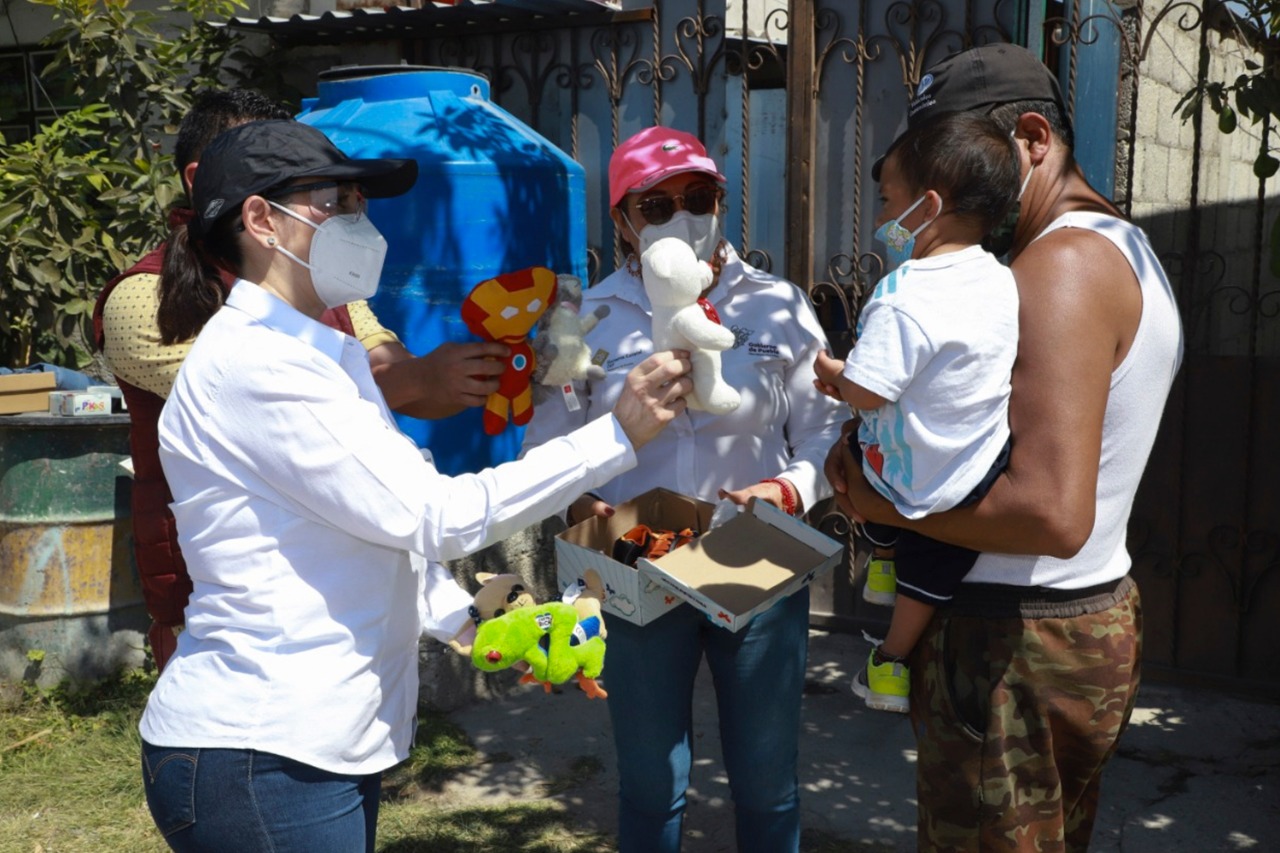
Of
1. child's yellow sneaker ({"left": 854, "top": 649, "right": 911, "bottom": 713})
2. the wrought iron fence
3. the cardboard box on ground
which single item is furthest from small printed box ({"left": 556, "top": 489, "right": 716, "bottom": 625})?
the wrought iron fence

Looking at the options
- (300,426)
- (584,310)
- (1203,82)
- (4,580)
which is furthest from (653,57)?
(300,426)

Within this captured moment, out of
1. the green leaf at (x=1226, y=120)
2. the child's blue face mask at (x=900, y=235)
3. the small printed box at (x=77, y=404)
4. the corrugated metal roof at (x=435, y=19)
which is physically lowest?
the small printed box at (x=77, y=404)

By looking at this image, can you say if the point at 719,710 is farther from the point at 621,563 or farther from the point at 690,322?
the point at 690,322

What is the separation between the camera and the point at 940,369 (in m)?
1.79

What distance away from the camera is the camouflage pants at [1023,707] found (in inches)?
70.9

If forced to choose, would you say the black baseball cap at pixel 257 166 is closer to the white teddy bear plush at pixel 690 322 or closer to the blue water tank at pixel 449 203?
the white teddy bear plush at pixel 690 322

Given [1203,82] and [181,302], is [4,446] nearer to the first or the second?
[181,302]

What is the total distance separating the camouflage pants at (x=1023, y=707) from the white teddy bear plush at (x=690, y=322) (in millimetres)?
638

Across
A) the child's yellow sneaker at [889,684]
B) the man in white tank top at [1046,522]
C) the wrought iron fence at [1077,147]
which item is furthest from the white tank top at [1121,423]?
the wrought iron fence at [1077,147]

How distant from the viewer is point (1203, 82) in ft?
10.7

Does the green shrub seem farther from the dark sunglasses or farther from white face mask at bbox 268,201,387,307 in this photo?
white face mask at bbox 268,201,387,307

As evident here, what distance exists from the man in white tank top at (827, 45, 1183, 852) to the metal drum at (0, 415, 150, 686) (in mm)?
3311

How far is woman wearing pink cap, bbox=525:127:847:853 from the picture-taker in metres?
2.45

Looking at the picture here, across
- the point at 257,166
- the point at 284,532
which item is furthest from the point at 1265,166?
the point at 284,532
